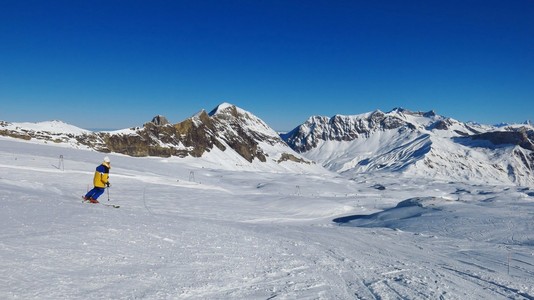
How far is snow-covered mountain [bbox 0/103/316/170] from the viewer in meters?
98.2

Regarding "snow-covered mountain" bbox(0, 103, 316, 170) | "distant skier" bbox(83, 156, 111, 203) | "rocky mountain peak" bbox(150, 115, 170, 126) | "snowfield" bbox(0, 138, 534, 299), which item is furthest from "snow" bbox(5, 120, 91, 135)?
"snowfield" bbox(0, 138, 534, 299)

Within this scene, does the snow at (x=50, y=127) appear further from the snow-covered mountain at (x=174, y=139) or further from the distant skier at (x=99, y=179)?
the distant skier at (x=99, y=179)

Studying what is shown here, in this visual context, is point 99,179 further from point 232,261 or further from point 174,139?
point 174,139

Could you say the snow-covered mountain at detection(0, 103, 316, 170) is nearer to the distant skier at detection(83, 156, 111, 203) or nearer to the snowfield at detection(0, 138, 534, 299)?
the distant skier at detection(83, 156, 111, 203)

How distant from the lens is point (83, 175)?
30672 millimetres

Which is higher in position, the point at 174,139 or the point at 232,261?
the point at 174,139

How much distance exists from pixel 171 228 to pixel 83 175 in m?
21.7

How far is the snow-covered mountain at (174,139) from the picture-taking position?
322 feet

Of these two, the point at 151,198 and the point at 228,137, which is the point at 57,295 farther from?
the point at 228,137

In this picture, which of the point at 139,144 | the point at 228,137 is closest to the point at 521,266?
the point at 139,144

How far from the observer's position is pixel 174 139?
141125 mm

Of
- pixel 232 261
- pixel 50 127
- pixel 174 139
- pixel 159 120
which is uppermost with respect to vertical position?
pixel 159 120

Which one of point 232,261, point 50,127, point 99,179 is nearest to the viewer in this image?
point 232,261

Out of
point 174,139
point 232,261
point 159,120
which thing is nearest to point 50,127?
point 159,120
